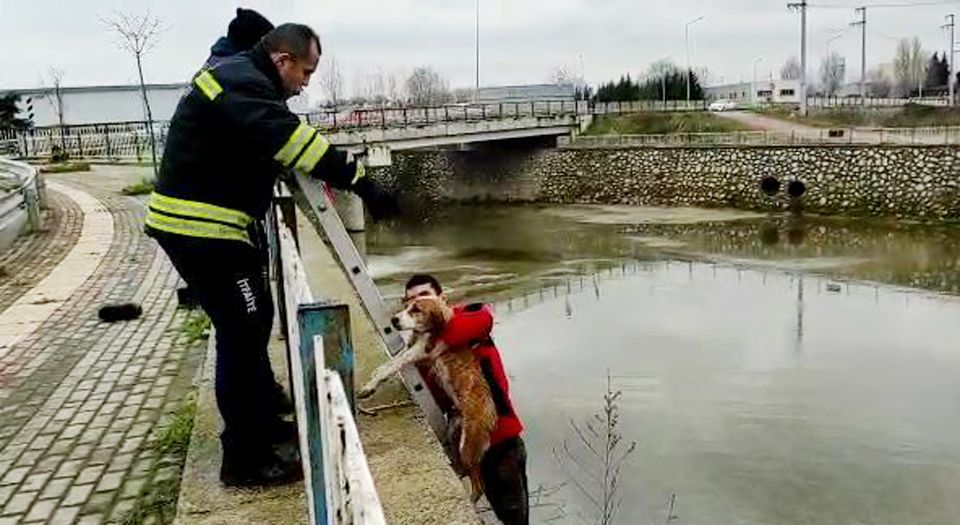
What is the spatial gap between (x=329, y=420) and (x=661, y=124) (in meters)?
44.5

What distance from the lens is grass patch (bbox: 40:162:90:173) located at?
2920cm

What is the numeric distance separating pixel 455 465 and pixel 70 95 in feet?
172

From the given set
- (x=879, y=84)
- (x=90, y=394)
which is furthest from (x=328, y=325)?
(x=879, y=84)

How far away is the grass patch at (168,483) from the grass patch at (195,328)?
2.09m

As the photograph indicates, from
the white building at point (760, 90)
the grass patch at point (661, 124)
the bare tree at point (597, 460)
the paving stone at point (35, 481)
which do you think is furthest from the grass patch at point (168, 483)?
the white building at point (760, 90)

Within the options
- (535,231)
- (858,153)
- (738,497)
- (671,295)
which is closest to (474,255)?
(535,231)

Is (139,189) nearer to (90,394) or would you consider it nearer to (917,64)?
(90,394)

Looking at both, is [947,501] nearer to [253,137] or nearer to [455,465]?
[455,465]

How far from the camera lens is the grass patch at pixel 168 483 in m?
4.17

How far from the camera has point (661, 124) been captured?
4512cm

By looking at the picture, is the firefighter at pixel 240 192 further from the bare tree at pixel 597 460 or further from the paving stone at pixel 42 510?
the bare tree at pixel 597 460

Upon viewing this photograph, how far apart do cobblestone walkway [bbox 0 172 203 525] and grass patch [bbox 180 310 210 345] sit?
8 cm

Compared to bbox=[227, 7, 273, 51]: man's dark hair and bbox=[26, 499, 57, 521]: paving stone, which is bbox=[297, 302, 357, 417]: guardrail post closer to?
bbox=[227, 7, 273, 51]: man's dark hair

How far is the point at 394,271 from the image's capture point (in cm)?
2253
